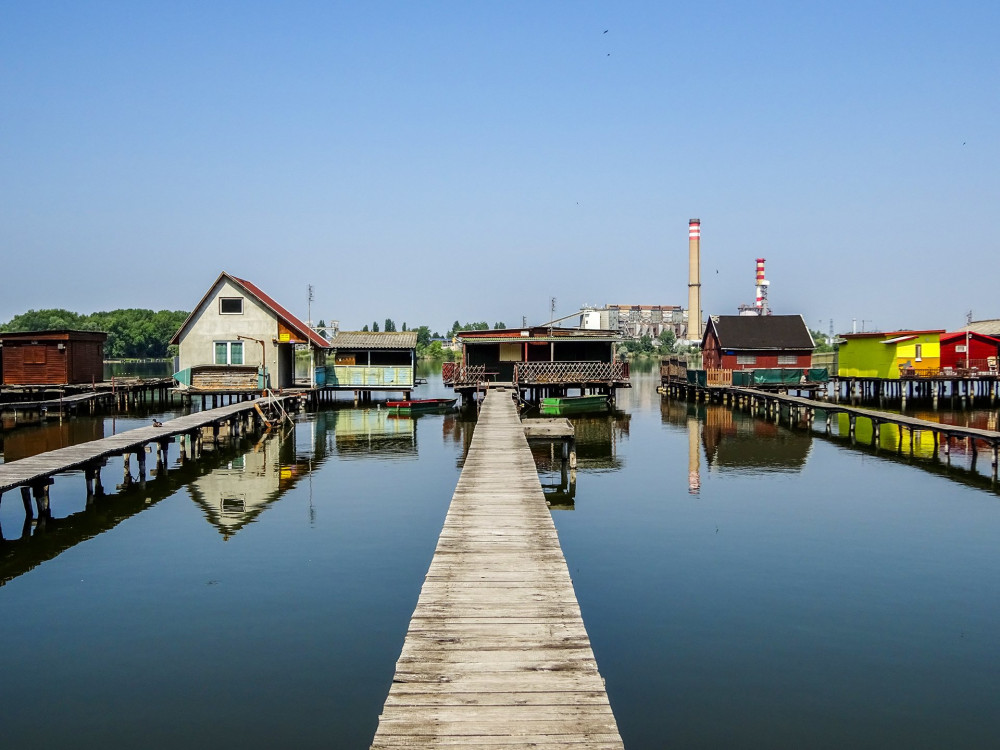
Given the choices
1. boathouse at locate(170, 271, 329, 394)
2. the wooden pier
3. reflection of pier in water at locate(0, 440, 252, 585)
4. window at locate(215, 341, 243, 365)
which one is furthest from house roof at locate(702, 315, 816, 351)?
reflection of pier in water at locate(0, 440, 252, 585)

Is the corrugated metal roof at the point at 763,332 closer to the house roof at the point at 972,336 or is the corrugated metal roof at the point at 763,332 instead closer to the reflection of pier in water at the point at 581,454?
the house roof at the point at 972,336

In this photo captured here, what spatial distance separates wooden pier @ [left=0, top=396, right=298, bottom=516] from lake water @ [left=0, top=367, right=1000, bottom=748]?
84 centimetres

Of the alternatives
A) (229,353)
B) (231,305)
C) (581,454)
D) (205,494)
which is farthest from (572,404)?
(205,494)

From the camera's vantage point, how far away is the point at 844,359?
65.0m

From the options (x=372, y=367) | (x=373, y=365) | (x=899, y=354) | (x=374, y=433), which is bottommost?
(x=374, y=433)

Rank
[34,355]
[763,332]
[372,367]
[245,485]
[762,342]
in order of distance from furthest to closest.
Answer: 1. [763,332]
2. [762,342]
3. [372,367]
4. [34,355]
5. [245,485]

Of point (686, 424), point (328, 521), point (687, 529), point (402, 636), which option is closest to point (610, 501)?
point (687, 529)

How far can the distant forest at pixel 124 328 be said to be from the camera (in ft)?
589

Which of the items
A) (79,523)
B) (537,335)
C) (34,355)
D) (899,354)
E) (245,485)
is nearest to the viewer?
(79,523)

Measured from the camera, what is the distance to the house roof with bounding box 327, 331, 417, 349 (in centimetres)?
5541

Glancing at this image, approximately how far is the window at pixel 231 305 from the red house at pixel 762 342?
→ 3493 centimetres

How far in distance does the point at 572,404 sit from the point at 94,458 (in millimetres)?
30692

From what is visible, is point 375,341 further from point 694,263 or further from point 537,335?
point 694,263

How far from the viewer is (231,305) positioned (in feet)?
171
